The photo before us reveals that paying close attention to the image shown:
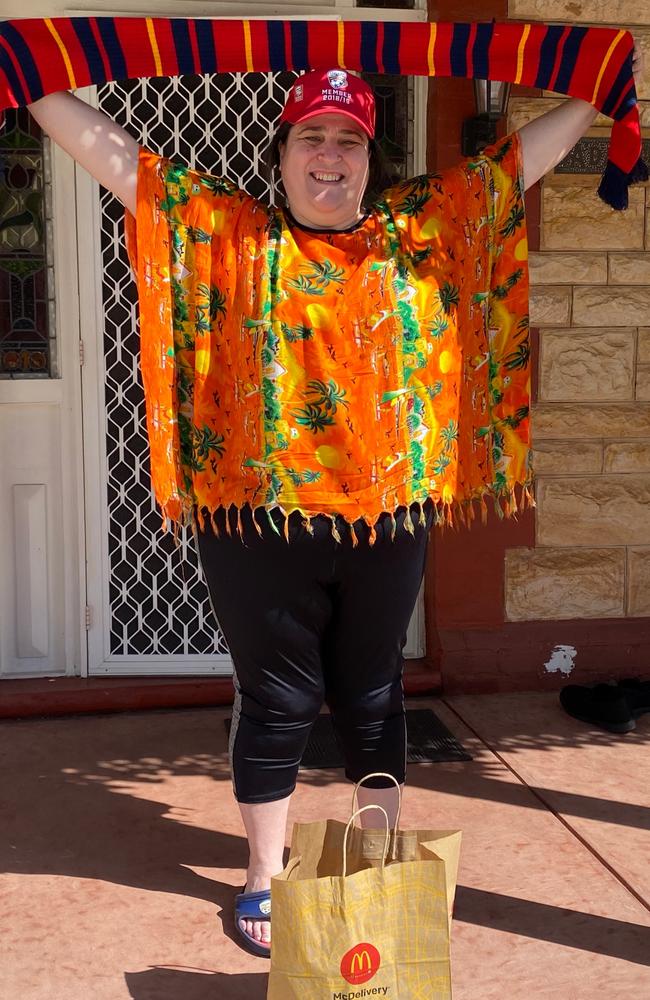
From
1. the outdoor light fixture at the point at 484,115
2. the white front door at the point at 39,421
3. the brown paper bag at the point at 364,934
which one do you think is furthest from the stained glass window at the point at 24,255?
the brown paper bag at the point at 364,934

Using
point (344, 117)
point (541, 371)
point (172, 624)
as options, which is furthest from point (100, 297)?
point (344, 117)

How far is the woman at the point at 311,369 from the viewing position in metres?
2.47

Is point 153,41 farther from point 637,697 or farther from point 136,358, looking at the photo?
point 637,697

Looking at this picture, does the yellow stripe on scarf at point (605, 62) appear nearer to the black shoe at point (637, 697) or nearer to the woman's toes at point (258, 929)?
the woman's toes at point (258, 929)

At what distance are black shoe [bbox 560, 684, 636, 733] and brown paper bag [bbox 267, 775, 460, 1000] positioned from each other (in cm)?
217

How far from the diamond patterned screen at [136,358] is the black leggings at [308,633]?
72.2 inches

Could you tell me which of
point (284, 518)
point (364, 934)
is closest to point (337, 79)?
point (284, 518)

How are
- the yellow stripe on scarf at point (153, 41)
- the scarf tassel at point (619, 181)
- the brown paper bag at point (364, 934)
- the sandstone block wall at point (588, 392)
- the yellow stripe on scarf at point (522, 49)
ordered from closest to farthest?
the brown paper bag at point (364, 934) → the yellow stripe on scarf at point (153, 41) → the yellow stripe on scarf at point (522, 49) → the scarf tassel at point (619, 181) → the sandstone block wall at point (588, 392)

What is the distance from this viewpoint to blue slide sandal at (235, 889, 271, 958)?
271cm

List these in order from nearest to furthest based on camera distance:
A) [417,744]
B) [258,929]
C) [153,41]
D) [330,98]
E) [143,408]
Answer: [330,98] → [153,41] → [258,929] → [417,744] → [143,408]

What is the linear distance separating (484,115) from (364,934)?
318 cm

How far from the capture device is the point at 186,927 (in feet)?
9.21

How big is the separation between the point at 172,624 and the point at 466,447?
2169mm

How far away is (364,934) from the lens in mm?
2127
